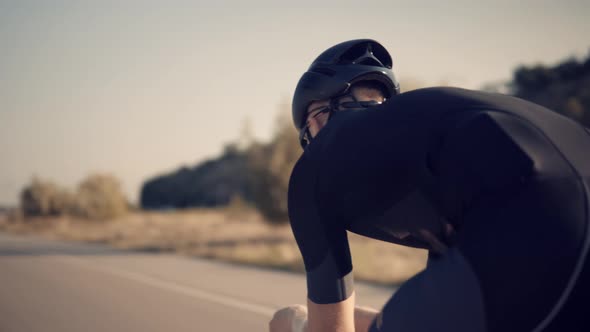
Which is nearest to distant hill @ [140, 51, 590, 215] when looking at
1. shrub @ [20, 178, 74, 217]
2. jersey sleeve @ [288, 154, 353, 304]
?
shrub @ [20, 178, 74, 217]

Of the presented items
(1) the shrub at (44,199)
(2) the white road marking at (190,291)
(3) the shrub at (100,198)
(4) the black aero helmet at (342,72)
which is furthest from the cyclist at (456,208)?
(1) the shrub at (44,199)

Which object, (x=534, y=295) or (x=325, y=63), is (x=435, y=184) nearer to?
(x=534, y=295)

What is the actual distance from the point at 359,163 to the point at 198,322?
4326 millimetres

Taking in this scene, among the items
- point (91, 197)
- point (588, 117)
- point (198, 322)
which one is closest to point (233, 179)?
point (91, 197)

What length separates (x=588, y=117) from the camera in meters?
23.1

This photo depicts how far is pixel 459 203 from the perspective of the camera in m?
1.27

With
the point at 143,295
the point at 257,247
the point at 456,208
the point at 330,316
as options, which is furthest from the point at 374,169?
the point at 257,247

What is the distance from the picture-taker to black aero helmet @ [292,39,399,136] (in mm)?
1858

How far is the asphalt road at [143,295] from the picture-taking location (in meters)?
5.14

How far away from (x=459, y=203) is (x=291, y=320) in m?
0.76

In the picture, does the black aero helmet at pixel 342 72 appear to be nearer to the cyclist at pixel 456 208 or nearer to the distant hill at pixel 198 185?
the cyclist at pixel 456 208

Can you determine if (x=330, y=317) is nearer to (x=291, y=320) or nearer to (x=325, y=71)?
(x=291, y=320)

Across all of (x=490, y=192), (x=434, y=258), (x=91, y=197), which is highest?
(x=490, y=192)

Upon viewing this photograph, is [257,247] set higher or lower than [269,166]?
lower
